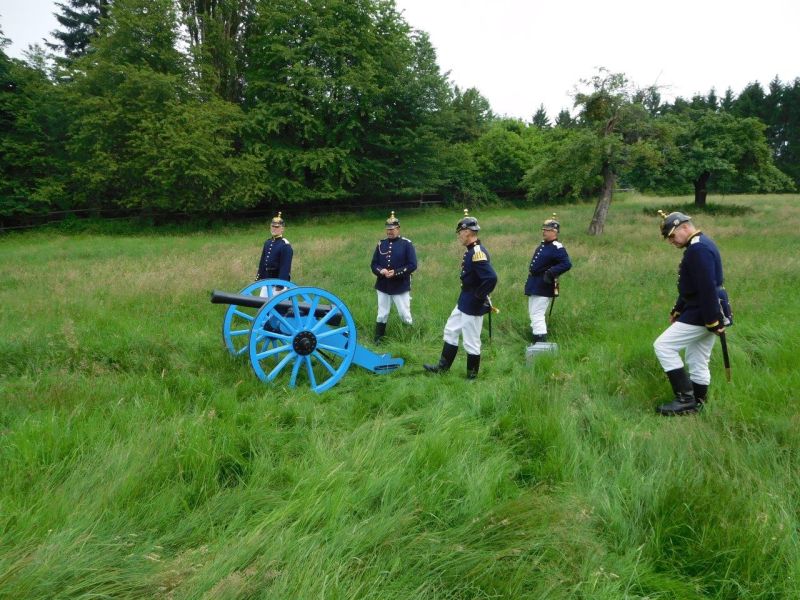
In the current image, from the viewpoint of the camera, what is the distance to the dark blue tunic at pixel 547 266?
6.14 meters

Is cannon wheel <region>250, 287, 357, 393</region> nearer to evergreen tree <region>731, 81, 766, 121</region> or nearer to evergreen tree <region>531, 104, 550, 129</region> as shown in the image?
evergreen tree <region>731, 81, 766, 121</region>

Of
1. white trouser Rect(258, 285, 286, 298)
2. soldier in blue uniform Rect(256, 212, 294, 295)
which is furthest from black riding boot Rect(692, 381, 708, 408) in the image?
soldier in blue uniform Rect(256, 212, 294, 295)

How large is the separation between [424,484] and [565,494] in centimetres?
82

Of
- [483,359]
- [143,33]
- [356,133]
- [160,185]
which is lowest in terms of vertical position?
[483,359]

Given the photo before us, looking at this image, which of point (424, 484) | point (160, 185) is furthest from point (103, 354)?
point (160, 185)

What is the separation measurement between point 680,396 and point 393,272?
12.1 feet

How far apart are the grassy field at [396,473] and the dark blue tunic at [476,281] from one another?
2.55 ft

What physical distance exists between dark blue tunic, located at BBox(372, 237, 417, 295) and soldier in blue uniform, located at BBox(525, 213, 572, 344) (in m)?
1.68

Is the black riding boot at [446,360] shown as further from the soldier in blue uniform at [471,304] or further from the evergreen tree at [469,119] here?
the evergreen tree at [469,119]

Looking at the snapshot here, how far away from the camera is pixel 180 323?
21.0 ft

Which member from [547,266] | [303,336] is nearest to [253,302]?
[303,336]

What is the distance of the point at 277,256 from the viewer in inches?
267

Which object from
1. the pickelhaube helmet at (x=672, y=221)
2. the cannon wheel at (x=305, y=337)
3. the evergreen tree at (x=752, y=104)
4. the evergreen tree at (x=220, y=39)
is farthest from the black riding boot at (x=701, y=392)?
the evergreen tree at (x=752, y=104)

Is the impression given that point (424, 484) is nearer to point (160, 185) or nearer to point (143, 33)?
point (160, 185)
